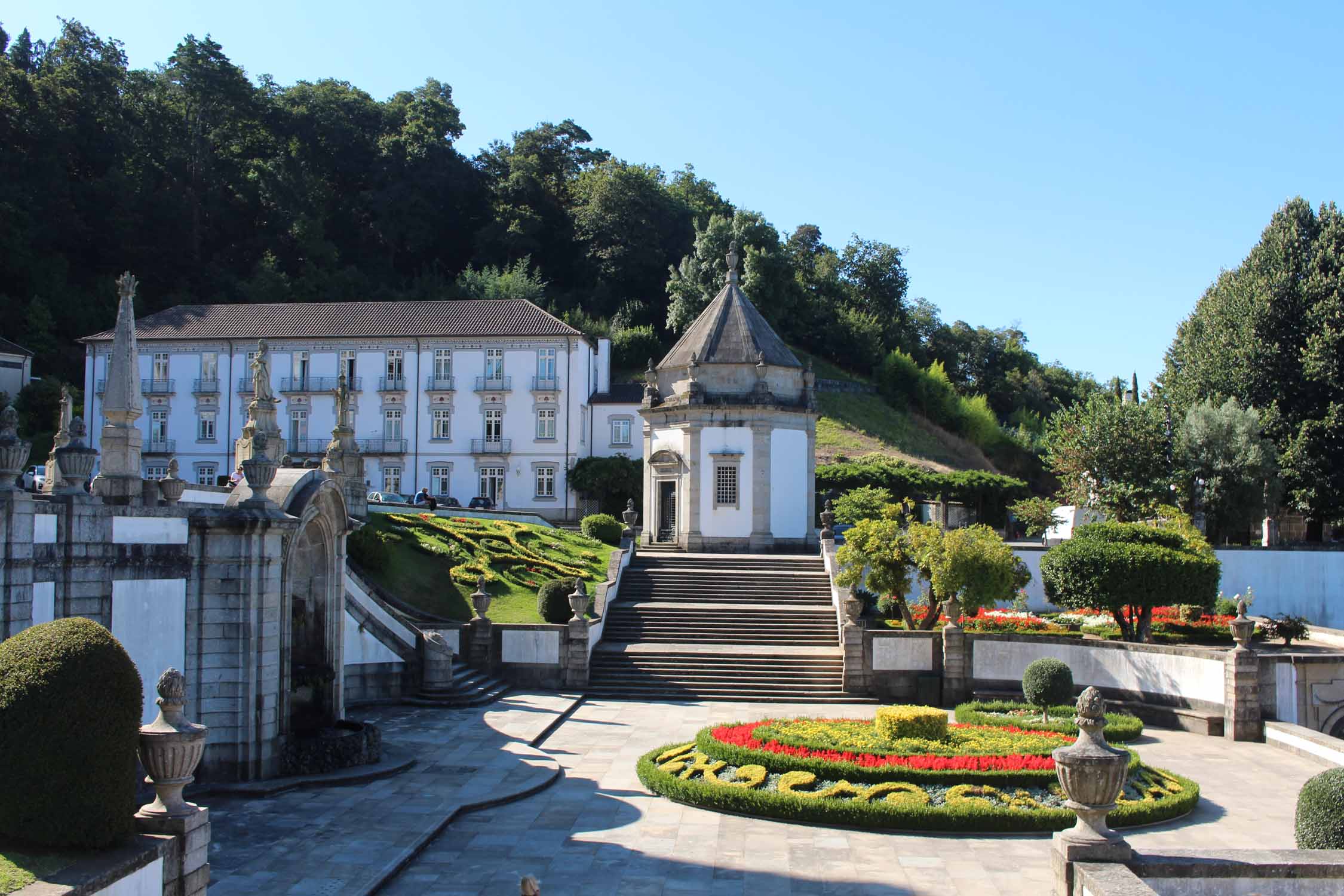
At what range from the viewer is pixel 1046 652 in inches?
1020

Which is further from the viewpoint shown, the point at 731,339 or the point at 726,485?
the point at 731,339

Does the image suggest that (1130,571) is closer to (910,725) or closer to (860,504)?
(910,725)

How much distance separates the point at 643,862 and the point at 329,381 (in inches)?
1992

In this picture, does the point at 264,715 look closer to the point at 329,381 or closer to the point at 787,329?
the point at 329,381

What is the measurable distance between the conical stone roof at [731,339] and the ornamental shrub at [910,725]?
2261cm

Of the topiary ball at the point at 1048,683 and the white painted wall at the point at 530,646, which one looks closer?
the topiary ball at the point at 1048,683

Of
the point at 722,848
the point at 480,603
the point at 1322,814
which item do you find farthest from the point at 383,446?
the point at 1322,814

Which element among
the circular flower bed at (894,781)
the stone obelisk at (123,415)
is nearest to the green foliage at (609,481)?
the circular flower bed at (894,781)

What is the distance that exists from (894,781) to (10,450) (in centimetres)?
1238

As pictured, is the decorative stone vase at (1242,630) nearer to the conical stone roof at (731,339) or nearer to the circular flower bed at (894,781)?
the circular flower bed at (894,781)

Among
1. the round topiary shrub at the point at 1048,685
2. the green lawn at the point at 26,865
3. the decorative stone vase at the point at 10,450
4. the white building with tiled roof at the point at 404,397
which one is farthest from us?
the white building with tiled roof at the point at 404,397

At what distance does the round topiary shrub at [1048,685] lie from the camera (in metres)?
22.1

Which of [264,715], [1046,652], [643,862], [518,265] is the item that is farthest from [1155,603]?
[518,265]

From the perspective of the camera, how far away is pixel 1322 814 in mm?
11531
